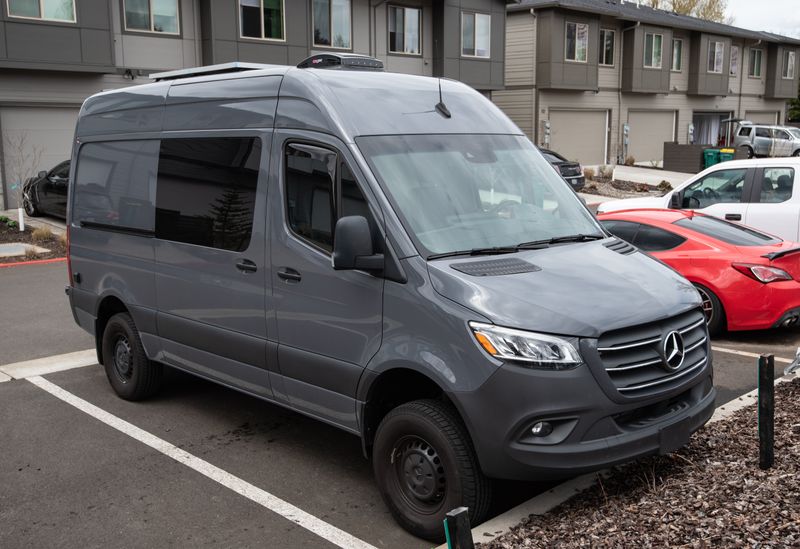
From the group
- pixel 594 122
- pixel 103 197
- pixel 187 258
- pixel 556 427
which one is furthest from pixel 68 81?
pixel 594 122

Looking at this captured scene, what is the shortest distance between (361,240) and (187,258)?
2.09 meters

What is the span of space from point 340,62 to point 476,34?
2778 cm

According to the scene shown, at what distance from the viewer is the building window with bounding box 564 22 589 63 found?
3719 cm

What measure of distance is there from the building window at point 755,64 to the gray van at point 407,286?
52.2 metres

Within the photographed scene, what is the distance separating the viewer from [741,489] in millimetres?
4227

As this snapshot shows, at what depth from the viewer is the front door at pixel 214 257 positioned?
538 cm

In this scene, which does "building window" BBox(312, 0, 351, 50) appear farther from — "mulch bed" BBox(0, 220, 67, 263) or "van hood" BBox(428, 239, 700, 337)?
"van hood" BBox(428, 239, 700, 337)

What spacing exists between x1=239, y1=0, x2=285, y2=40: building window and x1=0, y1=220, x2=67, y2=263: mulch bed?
9.78 metres

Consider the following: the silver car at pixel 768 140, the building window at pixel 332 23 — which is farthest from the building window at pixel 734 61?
the building window at pixel 332 23

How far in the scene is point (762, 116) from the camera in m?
54.4

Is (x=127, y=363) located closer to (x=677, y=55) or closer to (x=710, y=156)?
(x=710, y=156)

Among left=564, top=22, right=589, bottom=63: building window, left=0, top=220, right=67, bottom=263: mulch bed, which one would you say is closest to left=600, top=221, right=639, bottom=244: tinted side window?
left=0, top=220, right=67, bottom=263: mulch bed

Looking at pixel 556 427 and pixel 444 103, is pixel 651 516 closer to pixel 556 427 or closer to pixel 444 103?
pixel 556 427

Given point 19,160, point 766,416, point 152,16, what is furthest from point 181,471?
point 152,16
